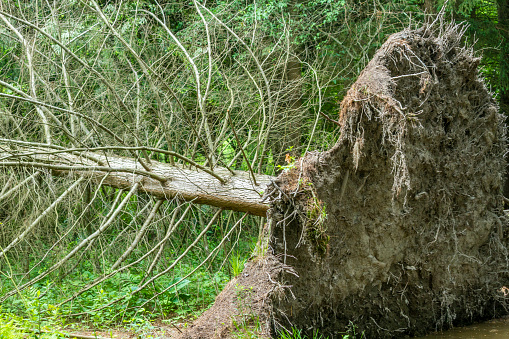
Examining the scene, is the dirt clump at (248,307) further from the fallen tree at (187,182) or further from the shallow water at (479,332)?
the shallow water at (479,332)

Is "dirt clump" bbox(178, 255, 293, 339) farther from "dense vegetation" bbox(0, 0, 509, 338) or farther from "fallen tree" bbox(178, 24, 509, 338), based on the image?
"dense vegetation" bbox(0, 0, 509, 338)

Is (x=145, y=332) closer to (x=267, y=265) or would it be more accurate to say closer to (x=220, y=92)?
(x=267, y=265)

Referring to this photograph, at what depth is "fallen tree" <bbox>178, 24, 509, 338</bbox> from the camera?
202 inches

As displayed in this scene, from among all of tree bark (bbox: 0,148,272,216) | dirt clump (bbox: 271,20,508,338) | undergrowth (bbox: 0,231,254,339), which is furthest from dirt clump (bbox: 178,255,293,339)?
tree bark (bbox: 0,148,272,216)

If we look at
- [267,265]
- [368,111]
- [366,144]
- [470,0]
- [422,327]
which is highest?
[470,0]

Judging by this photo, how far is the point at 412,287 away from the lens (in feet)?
19.6

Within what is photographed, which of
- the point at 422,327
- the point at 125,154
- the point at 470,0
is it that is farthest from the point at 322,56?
the point at 422,327

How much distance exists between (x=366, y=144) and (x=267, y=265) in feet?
5.40

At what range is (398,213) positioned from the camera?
582 cm

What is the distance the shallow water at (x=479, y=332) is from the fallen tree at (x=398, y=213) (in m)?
0.12

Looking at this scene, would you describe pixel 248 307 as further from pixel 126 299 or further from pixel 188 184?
pixel 188 184

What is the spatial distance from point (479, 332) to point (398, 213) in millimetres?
1620

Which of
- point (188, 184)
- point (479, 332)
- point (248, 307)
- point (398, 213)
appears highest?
point (188, 184)

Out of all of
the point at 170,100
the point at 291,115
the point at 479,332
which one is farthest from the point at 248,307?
the point at 291,115
